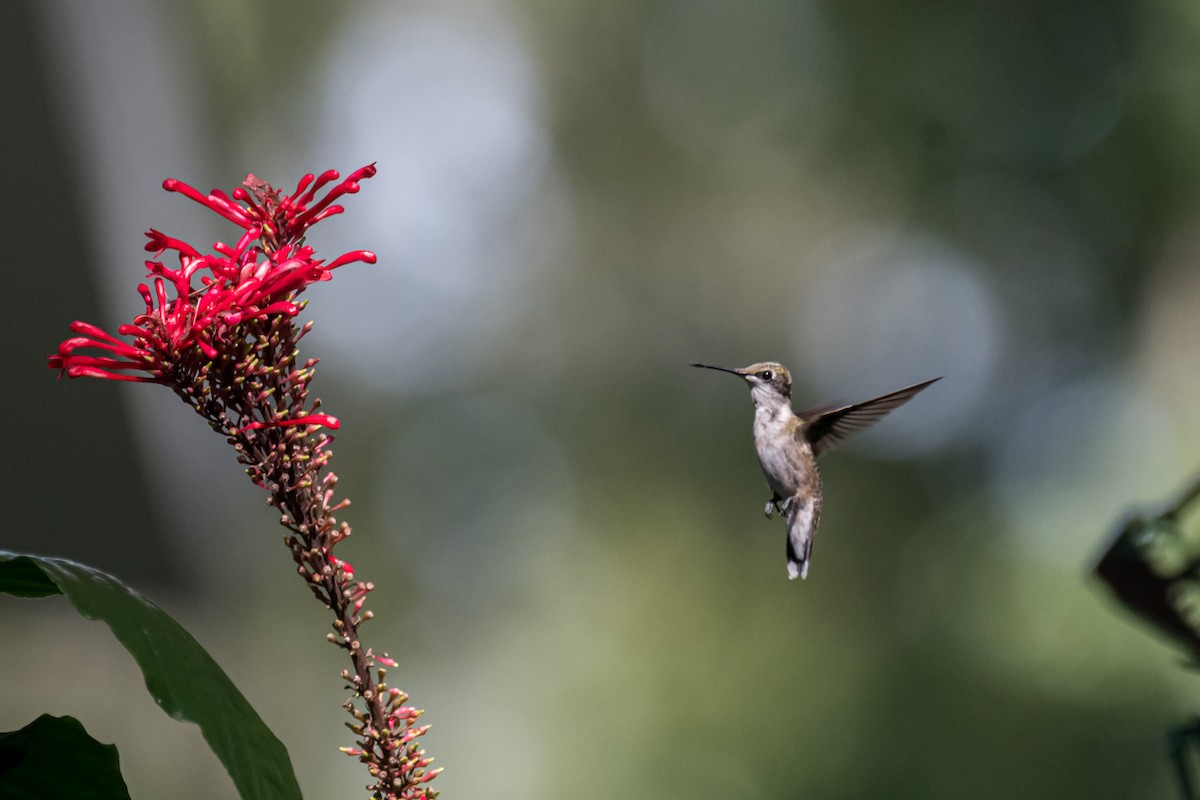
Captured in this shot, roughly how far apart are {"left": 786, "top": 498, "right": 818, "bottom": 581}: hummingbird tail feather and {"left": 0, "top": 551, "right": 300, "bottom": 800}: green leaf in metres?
0.87

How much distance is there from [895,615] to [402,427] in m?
3.18

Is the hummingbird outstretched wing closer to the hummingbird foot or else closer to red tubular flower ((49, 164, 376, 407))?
the hummingbird foot

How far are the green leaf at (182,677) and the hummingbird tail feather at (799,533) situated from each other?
34.4 inches

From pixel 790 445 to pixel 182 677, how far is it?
3.30 ft

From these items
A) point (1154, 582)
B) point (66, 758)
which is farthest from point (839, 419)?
point (66, 758)

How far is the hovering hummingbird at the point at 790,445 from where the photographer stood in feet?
4.75

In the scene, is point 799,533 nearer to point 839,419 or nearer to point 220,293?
point 839,419

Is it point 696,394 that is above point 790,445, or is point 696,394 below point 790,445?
above

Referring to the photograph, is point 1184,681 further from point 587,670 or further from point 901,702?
point 587,670

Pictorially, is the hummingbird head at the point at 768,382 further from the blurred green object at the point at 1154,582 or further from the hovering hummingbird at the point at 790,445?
the blurred green object at the point at 1154,582

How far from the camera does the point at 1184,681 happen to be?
15.9ft

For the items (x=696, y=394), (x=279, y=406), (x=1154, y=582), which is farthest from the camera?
(x=696, y=394)

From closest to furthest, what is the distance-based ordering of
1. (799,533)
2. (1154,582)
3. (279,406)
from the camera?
(1154,582)
(279,406)
(799,533)

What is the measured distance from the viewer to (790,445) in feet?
4.93
